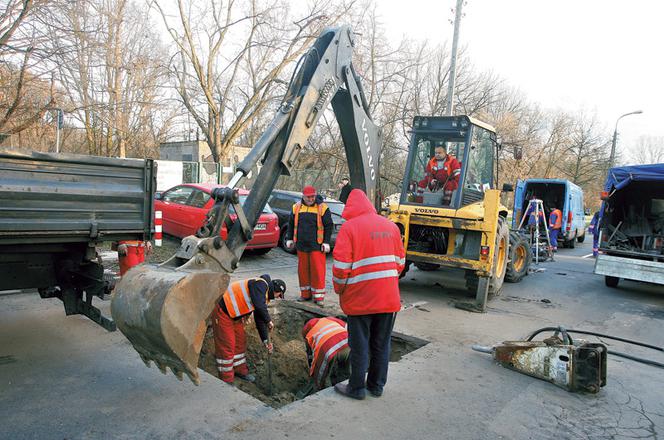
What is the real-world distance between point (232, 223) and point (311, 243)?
3201mm

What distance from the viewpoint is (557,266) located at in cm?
1327

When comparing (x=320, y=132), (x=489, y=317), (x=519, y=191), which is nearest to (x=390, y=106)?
(x=320, y=132)

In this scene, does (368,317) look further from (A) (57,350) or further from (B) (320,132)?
(B) (320,132)

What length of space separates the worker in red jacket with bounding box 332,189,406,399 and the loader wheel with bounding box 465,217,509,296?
14.1 feet

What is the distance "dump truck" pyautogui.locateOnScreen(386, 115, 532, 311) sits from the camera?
7559 millimetres

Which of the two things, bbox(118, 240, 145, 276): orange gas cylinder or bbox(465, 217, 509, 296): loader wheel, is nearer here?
bbox(118, 240, 145, 276): orange gas cylinder

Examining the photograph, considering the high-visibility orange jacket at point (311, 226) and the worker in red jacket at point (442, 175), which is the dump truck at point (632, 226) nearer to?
the worker in red jacket at point (442, 175)

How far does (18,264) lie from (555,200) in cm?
1793

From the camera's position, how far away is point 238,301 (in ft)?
15.9

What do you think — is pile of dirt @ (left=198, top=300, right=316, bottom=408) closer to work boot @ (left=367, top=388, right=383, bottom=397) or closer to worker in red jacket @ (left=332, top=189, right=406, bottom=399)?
work boot @ (left=367, top=388, right=383, bottom=397)

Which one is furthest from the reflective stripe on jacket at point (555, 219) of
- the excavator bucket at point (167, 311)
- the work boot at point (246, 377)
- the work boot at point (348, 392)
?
the excavator bucket at point (167, 311)

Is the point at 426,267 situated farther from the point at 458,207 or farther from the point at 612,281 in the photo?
the point at 612,281

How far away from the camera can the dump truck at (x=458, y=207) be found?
756 cm

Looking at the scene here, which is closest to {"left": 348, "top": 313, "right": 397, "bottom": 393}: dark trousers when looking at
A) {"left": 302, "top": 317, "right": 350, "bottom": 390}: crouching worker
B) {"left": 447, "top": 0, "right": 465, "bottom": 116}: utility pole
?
{"left": 302, "top": 317, "right": 350, "bottom": 390}: crouching worker
